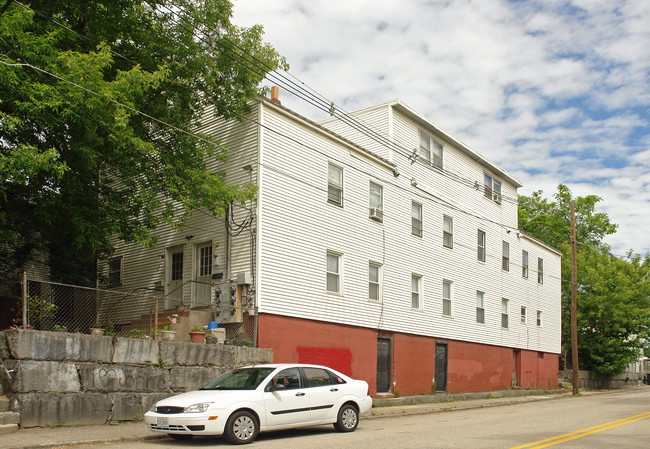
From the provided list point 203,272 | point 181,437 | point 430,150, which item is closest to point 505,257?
point 430,150

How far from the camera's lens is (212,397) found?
11219mm

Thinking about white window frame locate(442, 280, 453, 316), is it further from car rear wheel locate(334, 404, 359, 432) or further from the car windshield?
the car windshield

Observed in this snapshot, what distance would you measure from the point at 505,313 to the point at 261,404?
23066 millimetres

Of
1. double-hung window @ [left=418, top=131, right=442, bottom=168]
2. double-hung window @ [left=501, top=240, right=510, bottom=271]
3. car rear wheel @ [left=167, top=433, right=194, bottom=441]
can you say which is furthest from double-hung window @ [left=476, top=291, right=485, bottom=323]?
car rear wheel @ [left=167, top=433, right=194, bottom=441]

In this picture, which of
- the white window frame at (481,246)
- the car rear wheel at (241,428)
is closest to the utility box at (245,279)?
the car rear wheel at (241,428)

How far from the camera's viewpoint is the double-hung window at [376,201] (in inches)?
906

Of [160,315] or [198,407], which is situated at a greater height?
[160,315]

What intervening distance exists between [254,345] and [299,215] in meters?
4.40

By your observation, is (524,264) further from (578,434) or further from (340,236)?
(578,434)

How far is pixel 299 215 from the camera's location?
19.8m

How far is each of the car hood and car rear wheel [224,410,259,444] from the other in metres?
0.27

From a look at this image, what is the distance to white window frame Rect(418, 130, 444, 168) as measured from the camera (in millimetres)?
26781

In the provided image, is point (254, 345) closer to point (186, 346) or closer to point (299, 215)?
point (186, 346)

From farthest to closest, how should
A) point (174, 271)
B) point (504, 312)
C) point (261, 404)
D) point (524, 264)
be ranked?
point (524, 264)
point (504, 312)
point (174, 271)
point (261, 404)
